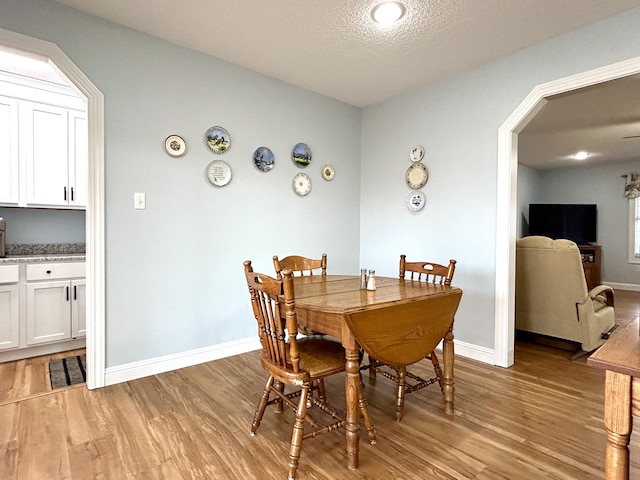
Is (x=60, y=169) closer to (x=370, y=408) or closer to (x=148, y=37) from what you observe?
(x=148, y=37)

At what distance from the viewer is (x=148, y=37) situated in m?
2.38

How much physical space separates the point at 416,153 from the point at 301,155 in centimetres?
107

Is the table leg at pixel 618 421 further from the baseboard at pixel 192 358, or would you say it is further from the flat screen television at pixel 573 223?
the flat screen television at pixel 573 223

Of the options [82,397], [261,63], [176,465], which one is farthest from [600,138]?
[82,397]

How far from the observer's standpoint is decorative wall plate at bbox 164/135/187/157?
97.8 inches

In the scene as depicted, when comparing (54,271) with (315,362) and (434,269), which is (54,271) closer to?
(315,362)

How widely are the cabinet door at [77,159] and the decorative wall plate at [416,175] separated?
2891 mm

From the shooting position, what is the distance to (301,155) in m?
3.26

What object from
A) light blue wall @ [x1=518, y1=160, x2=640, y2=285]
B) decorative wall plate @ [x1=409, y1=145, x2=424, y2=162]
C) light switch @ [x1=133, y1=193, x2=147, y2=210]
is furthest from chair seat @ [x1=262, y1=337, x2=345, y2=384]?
light blue wall @ [x1=518, y1=160, x2=640, y2=285]

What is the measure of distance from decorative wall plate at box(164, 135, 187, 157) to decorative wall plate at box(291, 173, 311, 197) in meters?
1.01

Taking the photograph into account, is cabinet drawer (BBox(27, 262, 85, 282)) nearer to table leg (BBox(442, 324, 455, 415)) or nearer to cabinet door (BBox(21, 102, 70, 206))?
cabinet door (BBox(21, 102, 70, 206))

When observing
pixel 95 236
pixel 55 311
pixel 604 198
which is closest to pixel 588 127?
pixel 604 198

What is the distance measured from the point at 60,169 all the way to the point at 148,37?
146cm

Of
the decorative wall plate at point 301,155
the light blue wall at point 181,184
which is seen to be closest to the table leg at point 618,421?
the light blue wall at point 181,184
